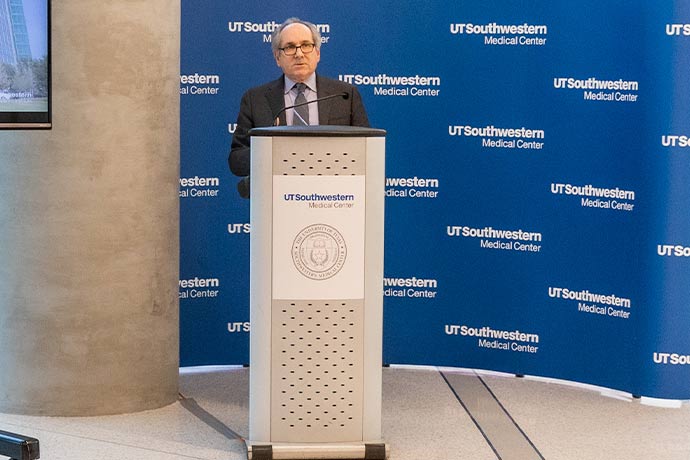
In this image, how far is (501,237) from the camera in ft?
19.8

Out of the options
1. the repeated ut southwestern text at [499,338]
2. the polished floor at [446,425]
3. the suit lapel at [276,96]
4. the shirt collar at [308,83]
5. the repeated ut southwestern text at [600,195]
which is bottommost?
the polished floor at [446,425]

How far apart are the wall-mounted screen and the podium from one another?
768 mm

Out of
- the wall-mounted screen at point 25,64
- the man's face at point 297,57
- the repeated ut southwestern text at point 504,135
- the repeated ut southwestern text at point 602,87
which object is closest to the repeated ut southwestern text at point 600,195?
the repeated ut southwestern text at point 504,135

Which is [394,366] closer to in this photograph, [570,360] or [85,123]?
[570,360]

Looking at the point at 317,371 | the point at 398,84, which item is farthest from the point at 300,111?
the point at 317,371

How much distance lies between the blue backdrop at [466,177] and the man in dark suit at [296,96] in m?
0.87

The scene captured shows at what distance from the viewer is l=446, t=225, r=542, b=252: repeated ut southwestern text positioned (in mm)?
5961

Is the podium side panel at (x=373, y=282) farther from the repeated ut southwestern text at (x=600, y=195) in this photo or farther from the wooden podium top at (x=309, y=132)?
the repeated ut southwestern text at (x=600, y=195)

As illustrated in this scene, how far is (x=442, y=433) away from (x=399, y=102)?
189 cm

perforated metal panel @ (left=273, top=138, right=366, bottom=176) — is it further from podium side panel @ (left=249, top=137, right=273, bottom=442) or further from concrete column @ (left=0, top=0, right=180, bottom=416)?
concrete column @ (left=0, top=0, right=180, bottom=416)

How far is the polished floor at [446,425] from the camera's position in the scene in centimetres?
458

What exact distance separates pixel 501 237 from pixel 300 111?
1.44 metres

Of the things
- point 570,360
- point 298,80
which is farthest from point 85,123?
point 570,360

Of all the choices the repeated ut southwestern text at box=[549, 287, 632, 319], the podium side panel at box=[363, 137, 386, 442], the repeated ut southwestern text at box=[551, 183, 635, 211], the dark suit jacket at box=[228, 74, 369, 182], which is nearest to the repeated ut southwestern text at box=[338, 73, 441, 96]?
the repeated ut southwestern text at box=[551, 183, 635, 211]
